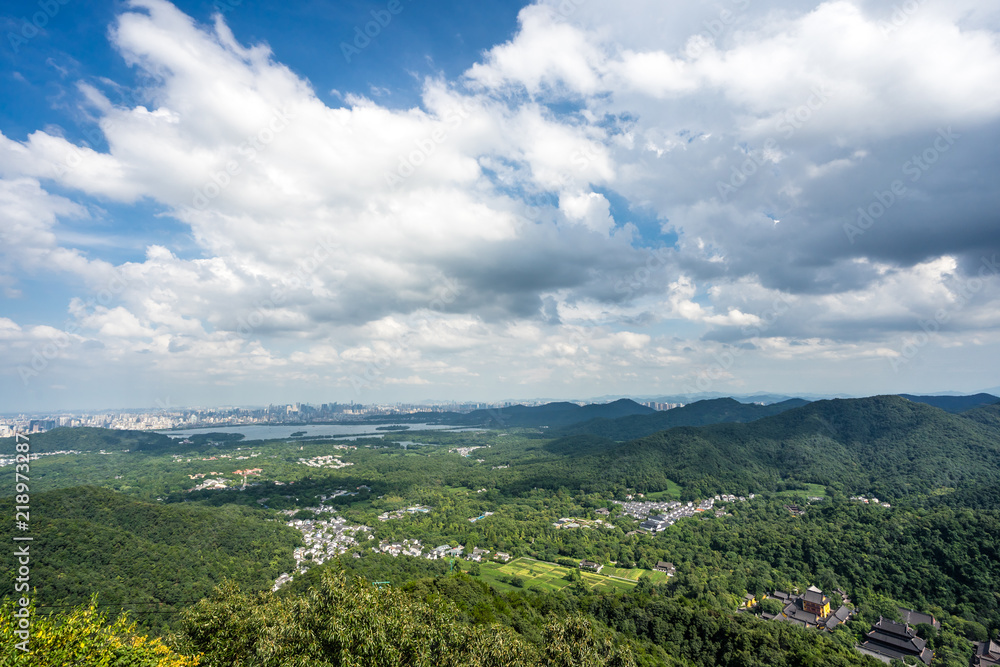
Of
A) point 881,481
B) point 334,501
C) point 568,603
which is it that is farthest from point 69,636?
point 881,481

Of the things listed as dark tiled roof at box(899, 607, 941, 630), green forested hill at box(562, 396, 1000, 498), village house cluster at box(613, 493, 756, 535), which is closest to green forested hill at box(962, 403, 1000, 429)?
green forested hill at box(562, 396, 1000, 498)

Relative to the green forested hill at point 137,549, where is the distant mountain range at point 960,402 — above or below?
above

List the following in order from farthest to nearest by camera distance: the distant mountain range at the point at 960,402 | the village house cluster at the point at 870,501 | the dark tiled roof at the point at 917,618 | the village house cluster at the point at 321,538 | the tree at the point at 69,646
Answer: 1. the distant mountain range at the point at 960,402
2. the village house cluster at the point at 870,501
3. the village house cluster at the point at 321,538
4. the dark tiled roof at the point at 917,618
5. the tree at the point at 69,646

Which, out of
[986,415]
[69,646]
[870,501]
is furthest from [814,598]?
[986,415]

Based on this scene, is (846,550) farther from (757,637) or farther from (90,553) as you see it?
(90,553)

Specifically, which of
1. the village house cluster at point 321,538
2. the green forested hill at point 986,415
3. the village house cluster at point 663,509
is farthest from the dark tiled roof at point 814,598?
the green forested hill at point 986,415

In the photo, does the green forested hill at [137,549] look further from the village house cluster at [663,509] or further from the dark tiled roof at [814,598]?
the dark tiled roof at [814,598]

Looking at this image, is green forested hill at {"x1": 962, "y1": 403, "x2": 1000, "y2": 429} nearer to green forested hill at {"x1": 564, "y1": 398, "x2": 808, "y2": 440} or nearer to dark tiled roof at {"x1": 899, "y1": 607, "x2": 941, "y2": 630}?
green forested hill at {"x1": 564, "y1": 398, "x2": 808, "y2": 440}
